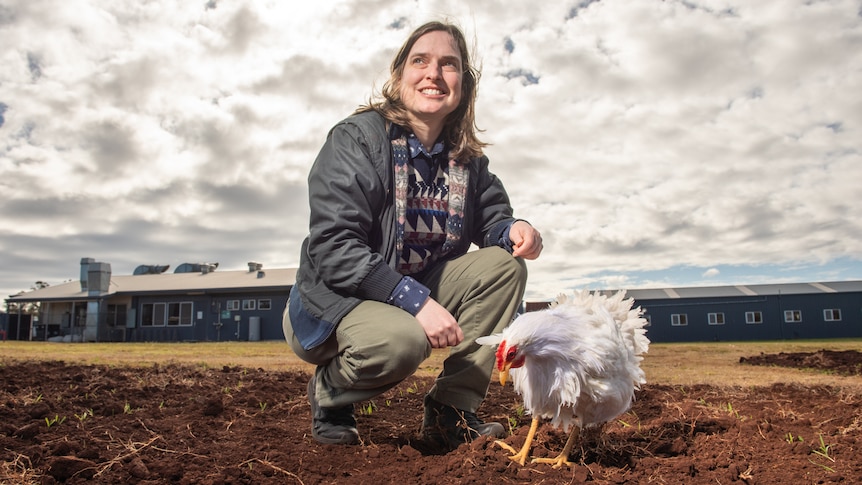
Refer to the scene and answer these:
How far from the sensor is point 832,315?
30.4 m

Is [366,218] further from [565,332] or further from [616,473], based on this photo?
[616,473]

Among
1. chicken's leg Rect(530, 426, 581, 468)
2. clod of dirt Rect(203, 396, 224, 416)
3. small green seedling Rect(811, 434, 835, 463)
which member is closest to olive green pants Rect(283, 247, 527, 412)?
chicken's leg Rect(530, 426, 581, 468)

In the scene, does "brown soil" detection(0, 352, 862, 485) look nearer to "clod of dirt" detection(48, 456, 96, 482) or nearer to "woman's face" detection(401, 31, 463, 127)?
"clod of dirt" detection(48, 456, 96, 482)

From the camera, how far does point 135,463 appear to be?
2.46 metres

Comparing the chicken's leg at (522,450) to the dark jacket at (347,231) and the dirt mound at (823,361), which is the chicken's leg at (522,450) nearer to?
the dark jacket at (347,231)

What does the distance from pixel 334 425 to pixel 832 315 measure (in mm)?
34859

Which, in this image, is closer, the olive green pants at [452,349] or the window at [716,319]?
the olive green pants at [452,349]

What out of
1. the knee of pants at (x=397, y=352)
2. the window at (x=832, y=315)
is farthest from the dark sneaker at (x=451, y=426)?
the window at (x=832, y=315)

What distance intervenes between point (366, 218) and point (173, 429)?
1.64 metres

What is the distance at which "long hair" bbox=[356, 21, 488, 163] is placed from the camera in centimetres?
312

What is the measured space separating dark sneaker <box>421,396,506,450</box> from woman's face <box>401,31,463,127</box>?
4.82 feet

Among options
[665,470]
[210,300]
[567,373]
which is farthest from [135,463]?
[210,300]

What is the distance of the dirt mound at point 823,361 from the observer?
7.65 meters

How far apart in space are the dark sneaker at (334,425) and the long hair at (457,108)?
1.45m
